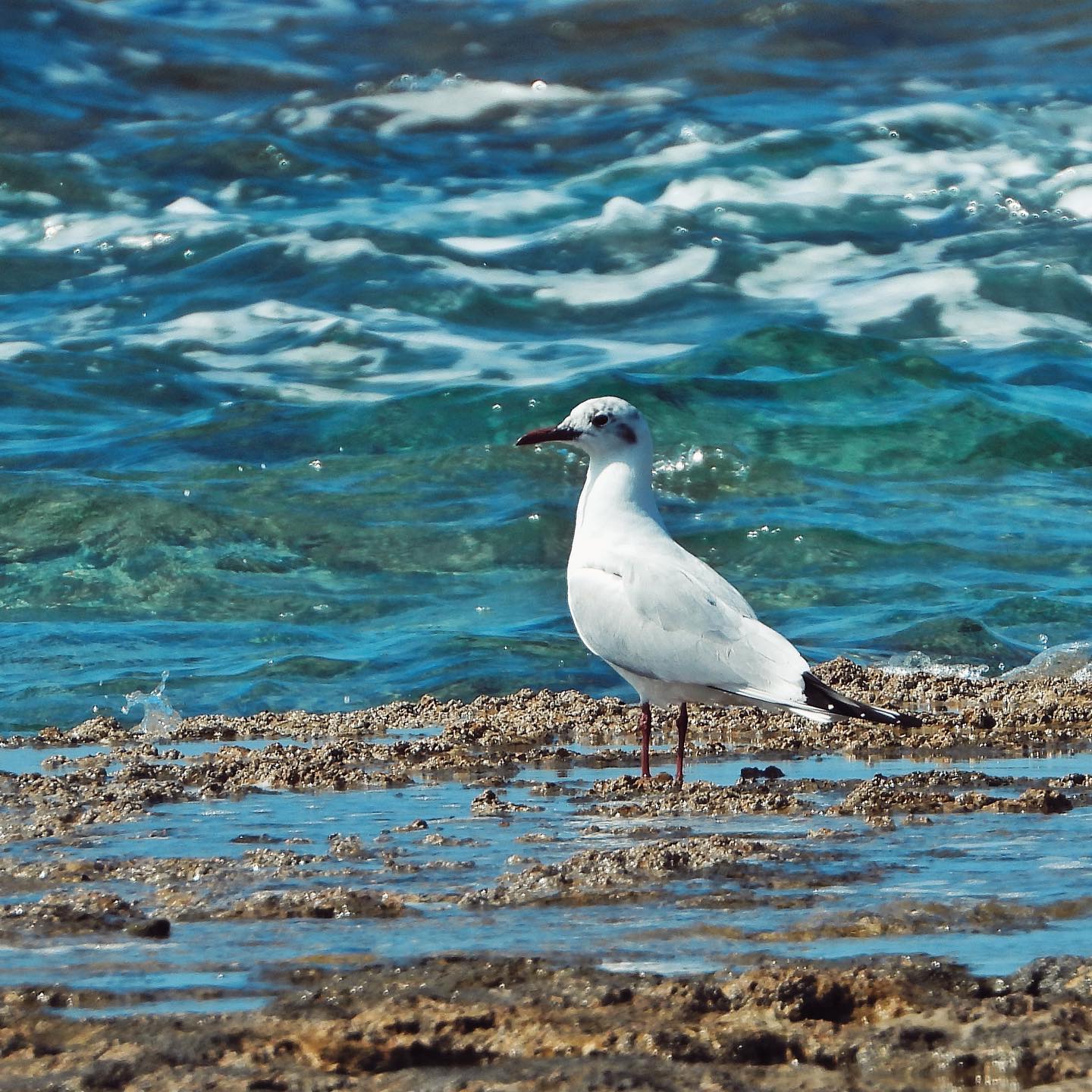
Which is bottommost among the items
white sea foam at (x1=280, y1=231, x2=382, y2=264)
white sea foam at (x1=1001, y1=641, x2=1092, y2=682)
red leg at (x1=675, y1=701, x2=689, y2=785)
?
white sea foam at (x1=1001, y1=641, x2=1092, y2=682)

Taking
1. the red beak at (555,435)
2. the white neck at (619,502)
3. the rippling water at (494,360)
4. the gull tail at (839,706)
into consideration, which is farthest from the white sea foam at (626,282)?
the gull tail at (839,706)

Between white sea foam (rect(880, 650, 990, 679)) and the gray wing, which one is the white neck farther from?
white sea foam (rect(880, 650, 990, 679))

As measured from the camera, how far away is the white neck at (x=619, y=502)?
249 inches

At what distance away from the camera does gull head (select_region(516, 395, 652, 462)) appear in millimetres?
6535

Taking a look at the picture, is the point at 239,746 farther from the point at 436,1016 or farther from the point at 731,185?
the point at 731,185

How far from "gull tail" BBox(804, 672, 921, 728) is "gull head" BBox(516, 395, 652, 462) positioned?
4.26 ft

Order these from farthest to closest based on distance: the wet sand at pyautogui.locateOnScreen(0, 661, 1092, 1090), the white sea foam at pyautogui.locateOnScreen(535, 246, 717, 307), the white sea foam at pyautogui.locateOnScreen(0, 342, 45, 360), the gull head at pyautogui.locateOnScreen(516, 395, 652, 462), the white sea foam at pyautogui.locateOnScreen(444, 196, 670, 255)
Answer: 1. the white sea foam at pyautogui.locateOnScreen(444, 196, 670, 255)
2. the white sea foam at pyautogui.locateOnScreen(535, 246, 717, 307)
3. the white sea foam at pyautogui.locateOnScreen(0, 342, 45, 360)
4. the gull head at pyautogui.locateOnScreen(516, 395, 652, 462)
5. the wet sand at pyautogui.locateOnScreen(0, 661, 1092, 1090)

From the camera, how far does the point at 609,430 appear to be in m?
6.55

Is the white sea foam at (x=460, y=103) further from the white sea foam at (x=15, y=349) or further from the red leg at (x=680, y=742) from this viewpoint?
the red leg at (x=680, y=742)

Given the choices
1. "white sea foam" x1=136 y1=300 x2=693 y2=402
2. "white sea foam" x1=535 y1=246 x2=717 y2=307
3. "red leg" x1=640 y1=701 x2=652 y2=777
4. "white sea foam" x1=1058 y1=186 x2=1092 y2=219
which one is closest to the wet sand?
"red leg" x1=640 y1=701 x2=652 y2=777

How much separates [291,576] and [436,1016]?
26.4 ft

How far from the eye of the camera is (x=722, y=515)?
11.8 meters

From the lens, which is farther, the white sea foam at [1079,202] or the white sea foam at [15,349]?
the white sea foam at [1079,202]

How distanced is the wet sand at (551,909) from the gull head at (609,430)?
100 cm
